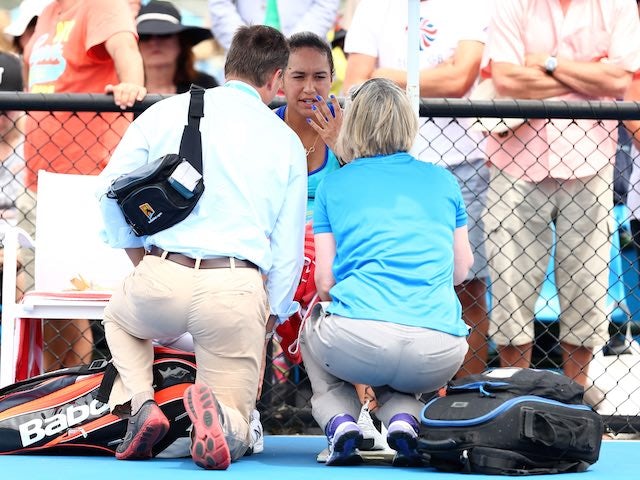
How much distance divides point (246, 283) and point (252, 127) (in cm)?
58

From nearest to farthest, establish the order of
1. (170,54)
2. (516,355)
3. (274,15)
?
1. (516,355)
2. (274,15)
3. (170,54)

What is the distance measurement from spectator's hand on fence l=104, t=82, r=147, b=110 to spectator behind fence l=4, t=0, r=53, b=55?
1554 mm

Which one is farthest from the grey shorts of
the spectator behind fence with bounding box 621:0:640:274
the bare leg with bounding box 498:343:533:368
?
the spectator behind fence with bounding box 621:0:640:274

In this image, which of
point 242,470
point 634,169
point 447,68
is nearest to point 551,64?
point 447,68

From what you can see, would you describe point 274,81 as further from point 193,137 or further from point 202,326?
point 202,326

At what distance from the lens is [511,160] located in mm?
5578

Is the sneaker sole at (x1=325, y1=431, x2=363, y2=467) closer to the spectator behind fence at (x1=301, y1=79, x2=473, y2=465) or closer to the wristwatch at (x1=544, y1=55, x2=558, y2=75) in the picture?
the spectator behind fence at (x1=301, y1=79, x2=473, y2=465)

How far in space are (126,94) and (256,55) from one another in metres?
1.07

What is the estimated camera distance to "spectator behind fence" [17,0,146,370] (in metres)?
5.57

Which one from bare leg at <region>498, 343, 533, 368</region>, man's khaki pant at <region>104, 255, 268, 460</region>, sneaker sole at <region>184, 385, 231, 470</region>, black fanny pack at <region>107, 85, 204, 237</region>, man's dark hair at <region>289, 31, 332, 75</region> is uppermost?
man's dark hair at <region>289, 31, 332, 75</region>

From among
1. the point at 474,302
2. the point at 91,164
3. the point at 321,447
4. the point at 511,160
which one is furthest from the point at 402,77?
the point at 321,447

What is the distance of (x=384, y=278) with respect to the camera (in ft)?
13.2

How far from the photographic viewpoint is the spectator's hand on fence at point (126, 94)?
514 cm

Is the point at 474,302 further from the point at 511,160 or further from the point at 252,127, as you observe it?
the point at 252,127
